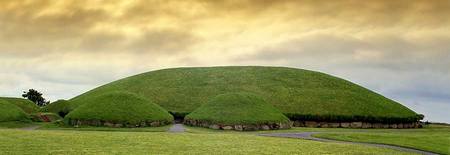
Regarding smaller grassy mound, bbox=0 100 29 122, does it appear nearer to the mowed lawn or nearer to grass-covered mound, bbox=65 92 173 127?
grass-covered mound, bbox=65 92 173 127

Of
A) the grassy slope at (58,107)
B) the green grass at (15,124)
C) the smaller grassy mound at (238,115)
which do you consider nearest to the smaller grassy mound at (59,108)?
the grassy slope at (58,107)

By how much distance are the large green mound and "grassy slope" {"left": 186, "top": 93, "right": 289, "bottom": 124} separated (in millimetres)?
12202

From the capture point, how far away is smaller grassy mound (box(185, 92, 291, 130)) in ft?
226

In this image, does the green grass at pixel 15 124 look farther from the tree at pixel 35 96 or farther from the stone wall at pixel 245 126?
the tree at pixel 35 96

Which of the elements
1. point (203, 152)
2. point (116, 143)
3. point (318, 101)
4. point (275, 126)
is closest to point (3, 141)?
point (116, 143)

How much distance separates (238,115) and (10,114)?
3313 cm

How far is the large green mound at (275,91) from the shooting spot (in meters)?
89.2

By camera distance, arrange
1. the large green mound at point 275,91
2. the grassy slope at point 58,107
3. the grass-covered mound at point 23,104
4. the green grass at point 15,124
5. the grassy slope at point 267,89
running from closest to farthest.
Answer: the green grass at point 15,124, the grassy slope at point 58,107, the grass-covered mound at point 23,104, the large green mound at point 275,91, the grassy slope at point 267,89

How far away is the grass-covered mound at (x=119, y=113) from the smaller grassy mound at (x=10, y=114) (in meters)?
8.37

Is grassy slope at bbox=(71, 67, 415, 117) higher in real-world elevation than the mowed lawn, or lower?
higher

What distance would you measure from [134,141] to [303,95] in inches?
2449

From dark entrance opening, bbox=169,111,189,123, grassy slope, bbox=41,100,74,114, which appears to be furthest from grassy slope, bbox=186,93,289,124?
grassy slope, bbox=41,100,74,114

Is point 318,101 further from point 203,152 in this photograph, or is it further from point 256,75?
point 203,152

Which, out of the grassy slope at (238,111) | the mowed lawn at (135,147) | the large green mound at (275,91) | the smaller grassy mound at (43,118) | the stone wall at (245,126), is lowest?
the mowed lawn at (135,147)
